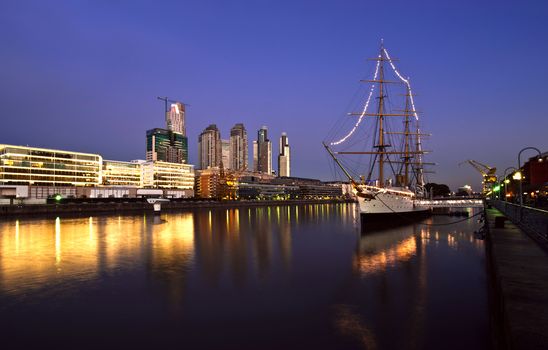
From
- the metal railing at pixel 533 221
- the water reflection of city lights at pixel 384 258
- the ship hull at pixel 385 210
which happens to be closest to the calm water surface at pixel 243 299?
the water reflection of city lights at pixel 384 258

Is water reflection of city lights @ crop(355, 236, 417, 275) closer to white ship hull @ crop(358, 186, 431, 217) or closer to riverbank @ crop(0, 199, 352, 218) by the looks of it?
white ship hull @ crop(358, 186, 431, 217)

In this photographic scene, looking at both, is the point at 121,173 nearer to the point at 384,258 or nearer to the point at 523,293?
the point at 384,258

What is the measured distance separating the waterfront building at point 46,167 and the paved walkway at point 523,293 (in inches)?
6010

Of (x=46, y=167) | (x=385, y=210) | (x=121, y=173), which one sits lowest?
(x=385, y=210)

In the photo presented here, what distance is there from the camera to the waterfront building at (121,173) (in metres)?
179

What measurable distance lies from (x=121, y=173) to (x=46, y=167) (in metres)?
43.9

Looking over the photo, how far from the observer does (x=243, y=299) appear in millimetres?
16156

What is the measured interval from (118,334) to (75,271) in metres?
11.5

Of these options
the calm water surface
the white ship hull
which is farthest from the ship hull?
the calm water surface

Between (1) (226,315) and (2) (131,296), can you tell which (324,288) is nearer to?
(1) (226,315)

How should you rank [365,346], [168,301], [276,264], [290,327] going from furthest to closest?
[276,264] → [168,301] → [290,327] → [365,346]

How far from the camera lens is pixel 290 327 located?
12.8m

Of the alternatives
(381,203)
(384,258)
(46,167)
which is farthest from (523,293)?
(46,167)

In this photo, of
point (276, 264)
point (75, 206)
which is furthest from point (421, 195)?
point (75, 206)
